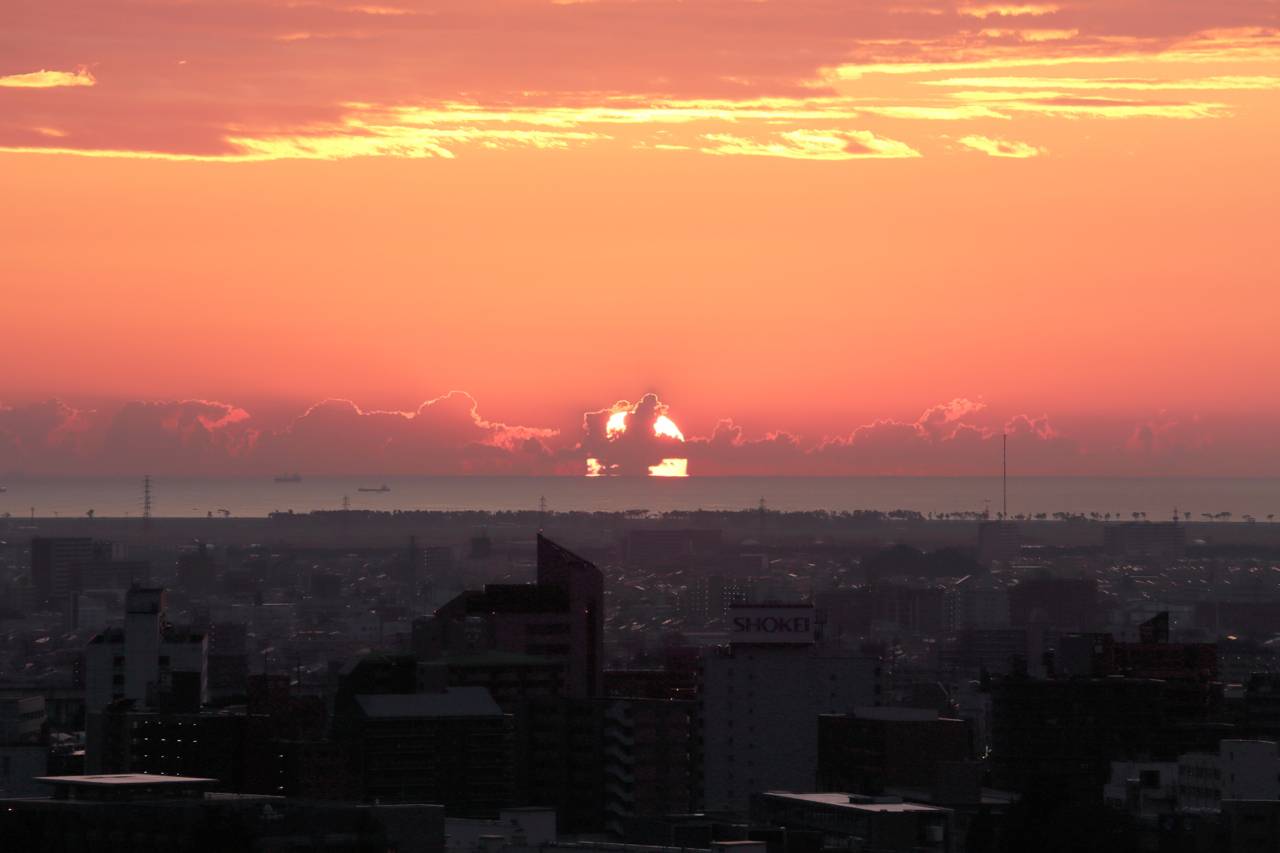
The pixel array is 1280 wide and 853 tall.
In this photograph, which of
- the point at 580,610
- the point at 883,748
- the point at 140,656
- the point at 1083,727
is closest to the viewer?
the point at 883,748

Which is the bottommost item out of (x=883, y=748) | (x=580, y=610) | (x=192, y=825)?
(x=192, y=825)

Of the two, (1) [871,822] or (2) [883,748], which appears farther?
(2) [883,748]

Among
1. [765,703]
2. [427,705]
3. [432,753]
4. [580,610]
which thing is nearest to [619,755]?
[765,703]

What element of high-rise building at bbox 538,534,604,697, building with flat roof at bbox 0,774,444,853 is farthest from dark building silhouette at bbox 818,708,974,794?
building with flat roof at bbox 0,774,444,853

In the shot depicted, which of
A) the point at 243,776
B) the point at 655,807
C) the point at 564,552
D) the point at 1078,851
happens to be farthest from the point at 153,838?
the point at 564,552

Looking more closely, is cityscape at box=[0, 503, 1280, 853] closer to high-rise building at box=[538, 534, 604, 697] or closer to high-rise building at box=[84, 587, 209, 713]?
high-rise building at box=[84, 587, 209, 713]

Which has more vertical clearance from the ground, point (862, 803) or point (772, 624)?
point (772, 624)

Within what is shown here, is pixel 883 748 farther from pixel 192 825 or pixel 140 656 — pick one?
pixel 140 656

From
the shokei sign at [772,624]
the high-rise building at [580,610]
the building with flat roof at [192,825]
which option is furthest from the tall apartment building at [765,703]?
the building with flat roof at [192,825]

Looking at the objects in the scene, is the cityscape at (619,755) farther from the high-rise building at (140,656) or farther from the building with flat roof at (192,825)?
the high-rise building at (140,656)
